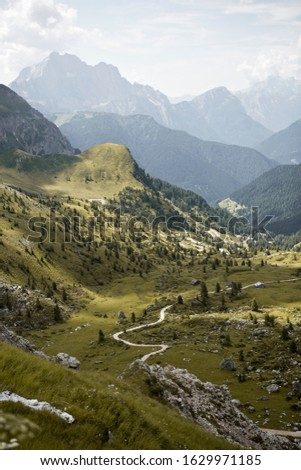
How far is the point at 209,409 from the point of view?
36625 mm

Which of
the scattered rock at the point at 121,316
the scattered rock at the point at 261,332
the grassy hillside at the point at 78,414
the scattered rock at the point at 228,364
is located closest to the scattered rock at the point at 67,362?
the grassy hillside at the point at 78,414

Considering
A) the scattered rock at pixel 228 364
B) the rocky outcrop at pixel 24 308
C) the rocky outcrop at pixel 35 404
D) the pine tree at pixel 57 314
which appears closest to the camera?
the rocky outcrop at pixel 35 404

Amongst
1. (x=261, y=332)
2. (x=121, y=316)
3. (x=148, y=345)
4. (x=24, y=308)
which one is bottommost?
(x=121, y=316)

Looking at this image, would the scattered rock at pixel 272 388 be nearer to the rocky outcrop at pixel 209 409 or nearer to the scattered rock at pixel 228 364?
the scattered rock at pixel 228 364

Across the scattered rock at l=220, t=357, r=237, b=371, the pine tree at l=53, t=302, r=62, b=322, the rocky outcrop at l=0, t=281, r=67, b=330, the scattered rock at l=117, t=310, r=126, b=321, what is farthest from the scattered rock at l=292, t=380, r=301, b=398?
the pine tree at l=53, t=302, r=62, b=322

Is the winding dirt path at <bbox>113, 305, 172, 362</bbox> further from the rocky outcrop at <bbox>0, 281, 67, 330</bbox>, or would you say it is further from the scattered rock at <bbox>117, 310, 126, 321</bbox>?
the rocky outcrop at <bbox>0, 281, 67, 330</bbox>

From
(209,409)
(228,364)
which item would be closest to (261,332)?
(228,364)

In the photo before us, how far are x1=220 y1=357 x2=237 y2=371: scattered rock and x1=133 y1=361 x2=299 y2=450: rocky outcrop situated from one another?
44953 mm

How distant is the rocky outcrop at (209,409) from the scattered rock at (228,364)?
45.0 metres

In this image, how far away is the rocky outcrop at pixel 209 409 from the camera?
33000 millimetres

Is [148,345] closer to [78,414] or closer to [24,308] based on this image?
[24,308]

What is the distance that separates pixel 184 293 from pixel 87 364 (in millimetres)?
89356

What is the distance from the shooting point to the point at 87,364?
3767 inches

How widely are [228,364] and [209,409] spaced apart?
5190 centimetres
